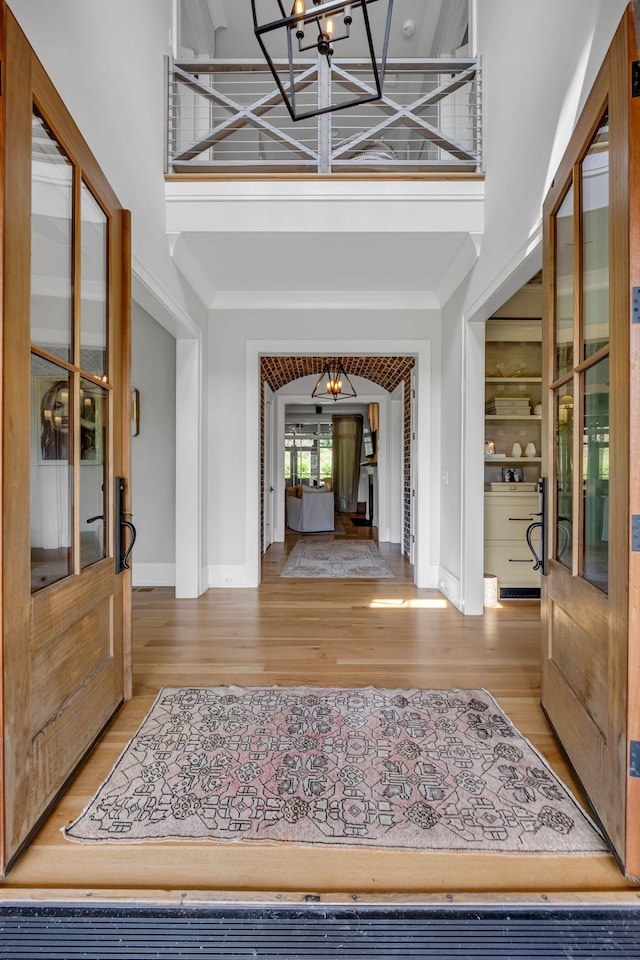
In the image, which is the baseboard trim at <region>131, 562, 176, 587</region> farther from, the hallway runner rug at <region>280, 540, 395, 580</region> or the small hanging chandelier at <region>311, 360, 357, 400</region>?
the small hanging chandelier at <region>311, 360, 357, 400</region>

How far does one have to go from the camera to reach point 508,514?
4172 mm

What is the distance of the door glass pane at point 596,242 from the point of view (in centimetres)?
153

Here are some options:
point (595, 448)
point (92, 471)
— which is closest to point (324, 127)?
point (92, 471)

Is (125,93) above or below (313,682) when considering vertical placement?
above

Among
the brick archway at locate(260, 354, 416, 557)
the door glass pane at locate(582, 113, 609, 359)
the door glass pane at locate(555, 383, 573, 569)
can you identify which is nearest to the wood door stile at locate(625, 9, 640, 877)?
the door glass pane at locate(582, 113, 609, 359)

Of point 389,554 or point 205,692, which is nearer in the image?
point 205,692

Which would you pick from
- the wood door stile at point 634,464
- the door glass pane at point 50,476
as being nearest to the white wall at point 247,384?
the door glass pane at point 50,476

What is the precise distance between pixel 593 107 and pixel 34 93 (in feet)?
5.80

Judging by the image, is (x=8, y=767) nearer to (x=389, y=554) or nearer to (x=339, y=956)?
(x=339, y=956)

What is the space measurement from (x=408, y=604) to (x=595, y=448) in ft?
8.71

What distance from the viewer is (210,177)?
3.30 m

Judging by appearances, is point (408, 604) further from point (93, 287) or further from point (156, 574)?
point (93, 287)

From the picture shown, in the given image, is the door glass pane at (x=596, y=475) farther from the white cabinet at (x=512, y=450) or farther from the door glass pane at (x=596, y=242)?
the white cabinet at (x=512, y=450)

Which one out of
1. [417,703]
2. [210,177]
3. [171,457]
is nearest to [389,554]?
[171,457]
